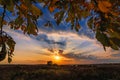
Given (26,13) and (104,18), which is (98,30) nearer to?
(104,18)

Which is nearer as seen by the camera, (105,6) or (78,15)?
(105,6)

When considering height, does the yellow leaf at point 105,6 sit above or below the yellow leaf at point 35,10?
below

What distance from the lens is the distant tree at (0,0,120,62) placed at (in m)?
2.21

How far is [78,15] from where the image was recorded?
3.10m

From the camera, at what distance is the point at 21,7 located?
127 inches

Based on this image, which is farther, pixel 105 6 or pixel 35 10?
pixel 35 10

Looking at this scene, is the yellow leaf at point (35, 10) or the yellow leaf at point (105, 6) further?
the yellow leaf at point (35, 10)

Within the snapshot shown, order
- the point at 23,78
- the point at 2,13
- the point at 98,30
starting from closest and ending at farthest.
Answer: the point at 98,30
the point at 2,13
the point at 23,78

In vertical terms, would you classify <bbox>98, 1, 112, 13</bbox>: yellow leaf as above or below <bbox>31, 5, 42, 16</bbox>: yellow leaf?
below

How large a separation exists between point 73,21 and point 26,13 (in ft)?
1.55

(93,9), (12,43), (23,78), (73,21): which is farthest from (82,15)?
(23,78)

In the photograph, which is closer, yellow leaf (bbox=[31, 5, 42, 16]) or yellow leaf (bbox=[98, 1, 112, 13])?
yellow leaf (bbox=[98, 1, 112, 13])

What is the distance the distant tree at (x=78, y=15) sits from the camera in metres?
2.21

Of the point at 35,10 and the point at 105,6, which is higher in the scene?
the point at 35,10
